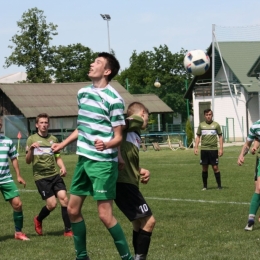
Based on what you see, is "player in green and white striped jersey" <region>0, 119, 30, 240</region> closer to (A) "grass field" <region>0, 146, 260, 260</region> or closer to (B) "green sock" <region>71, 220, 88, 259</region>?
(A) "grass field" <region>0, 146, 260, 260</region>

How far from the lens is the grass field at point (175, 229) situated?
862 cm

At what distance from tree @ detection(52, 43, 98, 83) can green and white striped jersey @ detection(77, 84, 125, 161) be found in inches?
2582

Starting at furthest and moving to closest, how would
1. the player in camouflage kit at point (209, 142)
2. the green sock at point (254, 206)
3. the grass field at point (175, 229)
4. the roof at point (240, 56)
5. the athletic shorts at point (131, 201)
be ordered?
the roof at point (240, 56), the player in camouflage kit at point (209, 142), the green sock at point (254, 206), the grass field at point (175, 229), the athletic shorts at point (131, 201)

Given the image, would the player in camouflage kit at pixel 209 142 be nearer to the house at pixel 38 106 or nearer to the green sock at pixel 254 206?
the green sock at pixel 254 206

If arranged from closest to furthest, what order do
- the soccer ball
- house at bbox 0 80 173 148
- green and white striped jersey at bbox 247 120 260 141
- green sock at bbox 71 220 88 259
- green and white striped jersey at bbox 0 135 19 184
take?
green sock at bbox 71 220 88 259, green and white striped jersey at bbox 0 135 19 184, green and white striped jersey at bbox 247 120 260 141, the soccer ball, house at bbox 0 80 173 148

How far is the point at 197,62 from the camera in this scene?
114ft

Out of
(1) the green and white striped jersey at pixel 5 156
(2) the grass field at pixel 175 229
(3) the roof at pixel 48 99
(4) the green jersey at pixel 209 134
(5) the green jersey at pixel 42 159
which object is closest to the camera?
(2) the grass field at pixel 175 229

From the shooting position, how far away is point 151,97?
58719 millimetres

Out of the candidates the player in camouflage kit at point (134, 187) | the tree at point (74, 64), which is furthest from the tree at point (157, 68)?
the player in camouflage kit at point (134, 187)

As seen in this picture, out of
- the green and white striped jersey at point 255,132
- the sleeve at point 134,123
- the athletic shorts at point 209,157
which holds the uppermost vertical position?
the sleeve at point 134,123

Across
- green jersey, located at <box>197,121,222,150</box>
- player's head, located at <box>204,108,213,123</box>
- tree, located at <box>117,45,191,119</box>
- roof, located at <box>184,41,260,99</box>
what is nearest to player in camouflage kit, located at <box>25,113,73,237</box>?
player's head, located at <box>204,108,213,123</box>

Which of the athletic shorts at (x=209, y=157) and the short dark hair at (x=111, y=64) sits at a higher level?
the short dark hair at (x=111, y=64)

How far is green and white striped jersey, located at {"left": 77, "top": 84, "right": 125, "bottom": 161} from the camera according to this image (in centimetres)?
689

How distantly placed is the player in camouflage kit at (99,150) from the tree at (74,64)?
65.5 metres
